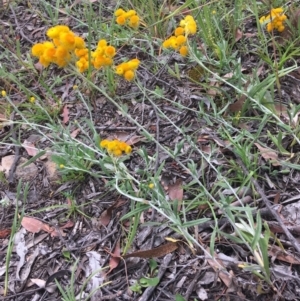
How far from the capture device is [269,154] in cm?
191

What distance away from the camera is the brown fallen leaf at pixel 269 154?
6.14 ft

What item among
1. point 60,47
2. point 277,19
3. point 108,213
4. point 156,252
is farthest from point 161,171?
point 277,19

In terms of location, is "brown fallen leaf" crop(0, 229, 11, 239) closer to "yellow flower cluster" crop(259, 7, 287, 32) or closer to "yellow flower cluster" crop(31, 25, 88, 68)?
"yellow flower cluster" crop(31, 25, 88, 68)

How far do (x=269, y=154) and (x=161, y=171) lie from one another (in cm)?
49

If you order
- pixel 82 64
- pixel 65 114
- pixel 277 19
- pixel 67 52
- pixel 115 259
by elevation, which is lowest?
pixel 115 259

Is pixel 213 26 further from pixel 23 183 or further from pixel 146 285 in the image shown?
pixel 146 285

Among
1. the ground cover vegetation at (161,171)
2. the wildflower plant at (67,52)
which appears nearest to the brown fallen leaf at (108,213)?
A: the ground cover vegetation at (161,171)

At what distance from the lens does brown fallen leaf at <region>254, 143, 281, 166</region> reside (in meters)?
1.87

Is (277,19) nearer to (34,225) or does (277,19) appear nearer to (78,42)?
(78,42)

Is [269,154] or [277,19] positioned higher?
[277,19]

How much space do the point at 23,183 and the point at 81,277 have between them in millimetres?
665

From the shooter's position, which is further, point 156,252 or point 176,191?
point 176,191

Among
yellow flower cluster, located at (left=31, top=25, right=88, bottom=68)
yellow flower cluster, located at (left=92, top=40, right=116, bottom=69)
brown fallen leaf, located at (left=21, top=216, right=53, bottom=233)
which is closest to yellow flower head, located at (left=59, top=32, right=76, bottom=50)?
yellow flower cluster, located at (left=31, top=25, right=88, bottom=68)

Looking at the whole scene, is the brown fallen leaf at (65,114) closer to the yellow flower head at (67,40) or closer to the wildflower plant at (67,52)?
the wildflower plant at (67,52)
